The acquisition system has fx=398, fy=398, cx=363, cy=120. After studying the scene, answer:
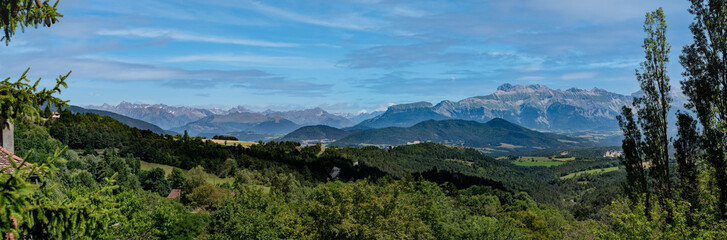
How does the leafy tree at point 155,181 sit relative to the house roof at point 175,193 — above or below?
above

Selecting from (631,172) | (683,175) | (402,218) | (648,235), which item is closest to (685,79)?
(683,175)

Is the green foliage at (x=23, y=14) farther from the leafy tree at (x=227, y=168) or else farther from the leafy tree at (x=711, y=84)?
the leafy tree at (x=227, y=168)

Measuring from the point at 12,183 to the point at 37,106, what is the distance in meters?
3.15

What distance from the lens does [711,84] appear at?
857 inches

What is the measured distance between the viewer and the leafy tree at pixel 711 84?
20125 millimetres

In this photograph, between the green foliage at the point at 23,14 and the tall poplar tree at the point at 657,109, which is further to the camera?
the tall poplar tree at the point at 657,109

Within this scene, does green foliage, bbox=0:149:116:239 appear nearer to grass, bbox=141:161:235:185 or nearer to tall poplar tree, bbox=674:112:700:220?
tall poplar tree, bbox=674:112:700:220

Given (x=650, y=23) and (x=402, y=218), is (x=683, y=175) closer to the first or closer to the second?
(x=650, y=23)

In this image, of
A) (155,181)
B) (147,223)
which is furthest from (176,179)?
(147,223)

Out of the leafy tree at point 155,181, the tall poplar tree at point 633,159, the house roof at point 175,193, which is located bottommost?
the house roof at point 175,193

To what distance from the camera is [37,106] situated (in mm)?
8078

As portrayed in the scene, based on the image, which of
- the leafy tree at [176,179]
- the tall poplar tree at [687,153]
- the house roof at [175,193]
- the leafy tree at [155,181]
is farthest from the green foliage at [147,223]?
the leafy tree at [176,179]

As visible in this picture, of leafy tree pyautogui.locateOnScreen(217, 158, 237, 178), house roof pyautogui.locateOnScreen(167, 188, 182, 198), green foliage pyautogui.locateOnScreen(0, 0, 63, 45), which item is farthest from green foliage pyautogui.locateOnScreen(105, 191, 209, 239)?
leafy tree pyautogui.locateOnScreen(217, 158, 237, 178)

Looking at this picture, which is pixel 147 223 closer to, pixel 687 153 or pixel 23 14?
pixel 23 14
